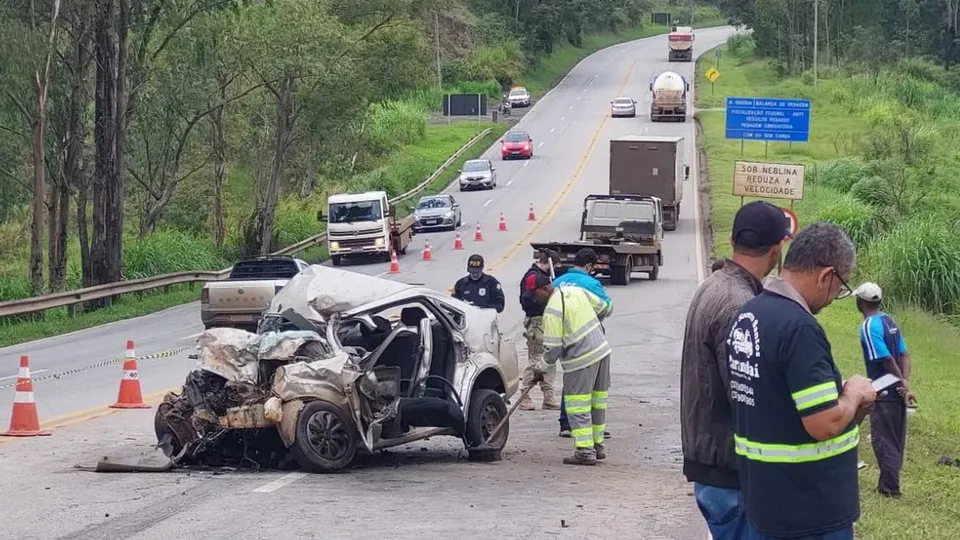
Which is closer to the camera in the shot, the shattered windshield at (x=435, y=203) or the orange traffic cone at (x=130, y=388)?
the orange traffic cone at (x=130, y=388)

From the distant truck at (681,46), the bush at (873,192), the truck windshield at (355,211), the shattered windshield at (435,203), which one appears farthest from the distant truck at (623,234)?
the distant truck at (681,46)

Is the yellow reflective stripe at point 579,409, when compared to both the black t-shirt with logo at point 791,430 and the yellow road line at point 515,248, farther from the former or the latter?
the black t-shirt with logo at point 791,430

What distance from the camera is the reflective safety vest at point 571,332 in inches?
458

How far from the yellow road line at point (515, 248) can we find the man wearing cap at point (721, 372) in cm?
868

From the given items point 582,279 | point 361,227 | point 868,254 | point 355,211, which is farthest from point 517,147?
point 582,279

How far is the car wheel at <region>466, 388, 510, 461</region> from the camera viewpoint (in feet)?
39.8

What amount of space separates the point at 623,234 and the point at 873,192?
1424 cm

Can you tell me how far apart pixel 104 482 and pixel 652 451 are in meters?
5.18

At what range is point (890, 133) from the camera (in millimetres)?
61781

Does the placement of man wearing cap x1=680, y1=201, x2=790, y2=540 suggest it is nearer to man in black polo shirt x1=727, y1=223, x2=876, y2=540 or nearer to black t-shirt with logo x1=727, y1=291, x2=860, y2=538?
man in black polo shirt x1=727, y1=223, x2=876, y2=540

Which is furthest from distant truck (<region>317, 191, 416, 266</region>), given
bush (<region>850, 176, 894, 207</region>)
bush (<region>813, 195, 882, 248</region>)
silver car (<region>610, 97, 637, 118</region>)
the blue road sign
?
silver car (<region>610, 97, 637, 118</region>)

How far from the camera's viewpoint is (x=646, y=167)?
147 feet

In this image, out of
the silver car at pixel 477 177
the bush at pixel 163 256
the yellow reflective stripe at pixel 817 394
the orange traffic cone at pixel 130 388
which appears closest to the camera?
the yellow reflective stripe at pixel 817 394

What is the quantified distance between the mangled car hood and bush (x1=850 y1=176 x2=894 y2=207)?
1380 inches
